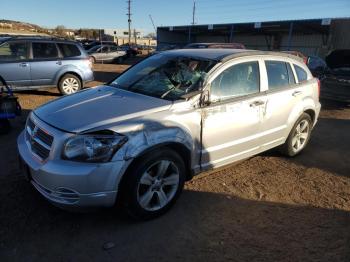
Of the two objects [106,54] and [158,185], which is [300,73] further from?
[106,54]

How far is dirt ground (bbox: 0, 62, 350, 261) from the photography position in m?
3.23

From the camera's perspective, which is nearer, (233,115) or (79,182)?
(79,182)

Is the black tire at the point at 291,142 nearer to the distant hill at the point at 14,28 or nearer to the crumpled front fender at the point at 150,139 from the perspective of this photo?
the crumpled front fender at the point at 150,139

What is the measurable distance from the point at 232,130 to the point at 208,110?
0.50 metres

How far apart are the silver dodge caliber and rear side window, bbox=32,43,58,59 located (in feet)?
20.3

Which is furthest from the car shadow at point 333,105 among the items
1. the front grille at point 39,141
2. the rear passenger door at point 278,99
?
the front grille at point 39,141

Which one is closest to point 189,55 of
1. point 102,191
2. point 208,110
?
point 208,110

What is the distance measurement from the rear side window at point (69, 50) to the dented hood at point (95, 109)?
682cm

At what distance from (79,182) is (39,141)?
71cm

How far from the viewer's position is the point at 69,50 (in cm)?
1066

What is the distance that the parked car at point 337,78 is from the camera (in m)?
10.3

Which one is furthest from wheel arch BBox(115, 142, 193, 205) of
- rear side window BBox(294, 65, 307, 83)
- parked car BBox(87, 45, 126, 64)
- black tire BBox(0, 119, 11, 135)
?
parked car BBox(87, 45, 126, 64)

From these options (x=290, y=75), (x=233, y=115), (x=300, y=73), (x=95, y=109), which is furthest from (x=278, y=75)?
(x=95, y=109)

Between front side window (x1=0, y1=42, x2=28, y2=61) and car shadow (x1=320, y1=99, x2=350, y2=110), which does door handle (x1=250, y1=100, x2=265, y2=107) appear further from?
front side window (x1=0, y1=42, x2=28, y2=61)
